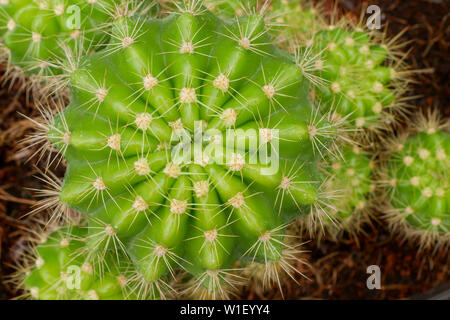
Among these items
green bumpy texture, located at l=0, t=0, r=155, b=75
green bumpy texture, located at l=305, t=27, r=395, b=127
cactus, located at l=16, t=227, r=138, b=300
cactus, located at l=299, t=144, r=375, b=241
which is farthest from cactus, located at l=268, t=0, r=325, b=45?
cactus, located at l=16, t=227, r=138, b=300

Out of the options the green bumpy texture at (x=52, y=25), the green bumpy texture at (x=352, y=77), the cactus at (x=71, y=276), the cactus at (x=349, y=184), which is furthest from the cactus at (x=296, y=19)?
the cactus at (x=71, y=276)

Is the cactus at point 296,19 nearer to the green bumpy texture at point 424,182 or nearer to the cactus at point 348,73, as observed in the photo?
the cactus at point 348,73

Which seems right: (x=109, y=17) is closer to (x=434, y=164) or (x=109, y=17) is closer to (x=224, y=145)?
(x=224, y=145)

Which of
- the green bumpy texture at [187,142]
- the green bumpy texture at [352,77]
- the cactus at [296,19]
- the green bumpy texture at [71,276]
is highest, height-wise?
the cactus at [296,19]

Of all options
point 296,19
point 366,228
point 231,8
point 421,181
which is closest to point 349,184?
point 421,181

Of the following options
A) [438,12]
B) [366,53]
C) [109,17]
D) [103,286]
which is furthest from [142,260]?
[438,12]

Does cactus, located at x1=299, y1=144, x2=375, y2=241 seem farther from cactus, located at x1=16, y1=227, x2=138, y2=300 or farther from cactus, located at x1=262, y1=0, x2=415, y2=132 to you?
cactus, located at x1=16, y1=227, x2=138, y2=300
